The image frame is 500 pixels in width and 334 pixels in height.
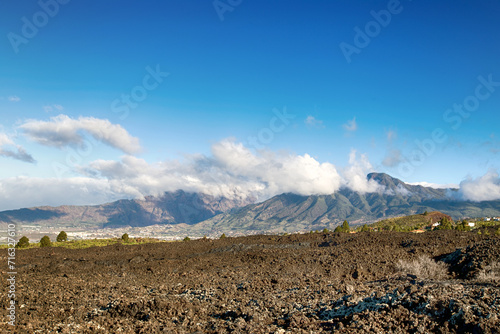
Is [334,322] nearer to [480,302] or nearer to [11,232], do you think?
[480,302]

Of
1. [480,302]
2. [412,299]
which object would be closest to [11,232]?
[412,299]

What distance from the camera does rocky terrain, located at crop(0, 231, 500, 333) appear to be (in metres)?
8.12

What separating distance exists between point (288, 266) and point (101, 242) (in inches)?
1344

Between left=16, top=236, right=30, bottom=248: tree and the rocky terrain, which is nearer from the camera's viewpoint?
the rocky terrain

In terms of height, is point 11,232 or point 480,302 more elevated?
point 11,232

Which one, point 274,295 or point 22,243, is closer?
point 274,295

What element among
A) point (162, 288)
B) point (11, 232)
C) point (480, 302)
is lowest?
point (162, 288)

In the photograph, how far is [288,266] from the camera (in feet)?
64.8

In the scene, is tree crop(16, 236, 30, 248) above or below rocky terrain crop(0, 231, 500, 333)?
above

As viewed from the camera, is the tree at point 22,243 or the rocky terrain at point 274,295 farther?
the tree at point 22,243

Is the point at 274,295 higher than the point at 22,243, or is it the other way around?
the point at 22,243

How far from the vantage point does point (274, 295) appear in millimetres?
12648

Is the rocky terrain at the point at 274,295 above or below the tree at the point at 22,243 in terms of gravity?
below

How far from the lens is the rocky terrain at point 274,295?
812 cm
